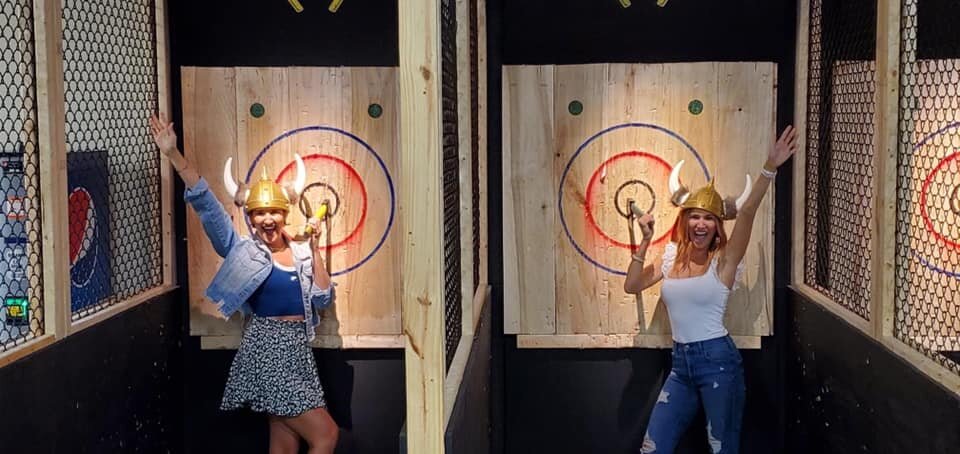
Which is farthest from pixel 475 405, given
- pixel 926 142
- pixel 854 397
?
pixel 926 142

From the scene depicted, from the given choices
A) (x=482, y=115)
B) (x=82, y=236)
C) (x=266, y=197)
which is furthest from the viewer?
(x=482, y=115)

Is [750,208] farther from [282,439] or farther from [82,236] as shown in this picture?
[82,236]

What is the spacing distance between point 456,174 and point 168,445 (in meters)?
2.13

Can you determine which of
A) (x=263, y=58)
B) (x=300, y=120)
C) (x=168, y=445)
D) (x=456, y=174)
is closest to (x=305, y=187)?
(x=300, y=120)

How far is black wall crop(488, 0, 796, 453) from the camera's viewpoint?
4.89 m

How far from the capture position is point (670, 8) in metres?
4.89

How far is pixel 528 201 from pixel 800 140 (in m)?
1.15

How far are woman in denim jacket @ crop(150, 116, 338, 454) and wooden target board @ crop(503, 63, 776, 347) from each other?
0.94 m

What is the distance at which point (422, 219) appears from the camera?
8.66ft

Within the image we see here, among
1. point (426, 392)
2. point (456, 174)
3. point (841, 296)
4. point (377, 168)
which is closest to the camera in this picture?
point (426, 392)

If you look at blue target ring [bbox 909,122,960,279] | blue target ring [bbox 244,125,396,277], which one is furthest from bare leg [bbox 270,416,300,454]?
blue target ring [bbox 909,122,960,279]

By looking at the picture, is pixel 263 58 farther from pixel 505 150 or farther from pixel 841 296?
pixel 841 296

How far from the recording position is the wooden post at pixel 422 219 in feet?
8.50

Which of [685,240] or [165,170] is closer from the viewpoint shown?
[685,240]
